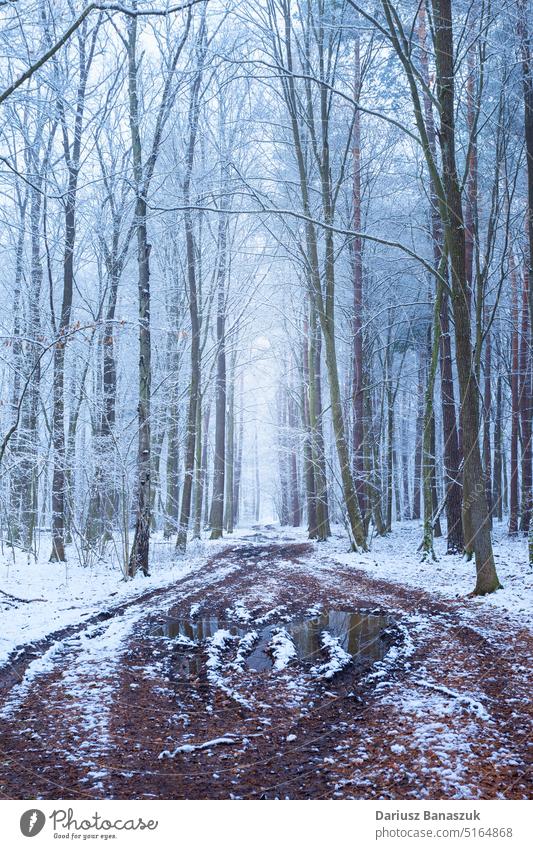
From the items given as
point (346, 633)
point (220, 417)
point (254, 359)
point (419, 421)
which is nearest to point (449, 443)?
point (346, 633)

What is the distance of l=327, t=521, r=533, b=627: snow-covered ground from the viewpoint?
705cm

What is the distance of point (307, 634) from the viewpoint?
579 centimetres

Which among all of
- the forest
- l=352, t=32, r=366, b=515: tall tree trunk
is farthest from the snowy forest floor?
l=352, t=32, r=366, b=515: tall tree trunk

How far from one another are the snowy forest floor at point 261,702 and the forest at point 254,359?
0.02 meters

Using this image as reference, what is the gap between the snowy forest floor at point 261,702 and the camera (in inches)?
103

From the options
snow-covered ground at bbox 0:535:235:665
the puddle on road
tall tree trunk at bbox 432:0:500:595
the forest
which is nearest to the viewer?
the forest

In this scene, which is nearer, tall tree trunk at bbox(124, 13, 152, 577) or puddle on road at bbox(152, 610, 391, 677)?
puddle on road at bbox(152, 610, 391, 677)

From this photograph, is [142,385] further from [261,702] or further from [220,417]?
[220,417]

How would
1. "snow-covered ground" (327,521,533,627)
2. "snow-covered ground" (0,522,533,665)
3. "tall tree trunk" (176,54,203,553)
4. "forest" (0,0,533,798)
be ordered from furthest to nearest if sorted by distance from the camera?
"tall tree trunk" (176,54,203,553) → "snow-covered ground" (327,521,533,627) → "snow-covered ground" (0,522,533,665) → "forest" (0,0,533,798)

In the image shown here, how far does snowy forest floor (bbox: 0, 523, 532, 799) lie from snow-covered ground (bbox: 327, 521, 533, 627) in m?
0.10

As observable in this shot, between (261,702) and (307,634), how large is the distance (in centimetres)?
209

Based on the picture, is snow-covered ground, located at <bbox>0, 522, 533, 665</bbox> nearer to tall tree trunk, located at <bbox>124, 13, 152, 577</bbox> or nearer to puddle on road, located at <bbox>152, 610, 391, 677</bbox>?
tall tree trunk, located at <bbox>124, 13, 152, 577</bbox>

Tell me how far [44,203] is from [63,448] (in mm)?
5264

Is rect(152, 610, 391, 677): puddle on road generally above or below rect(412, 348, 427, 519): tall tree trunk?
below
